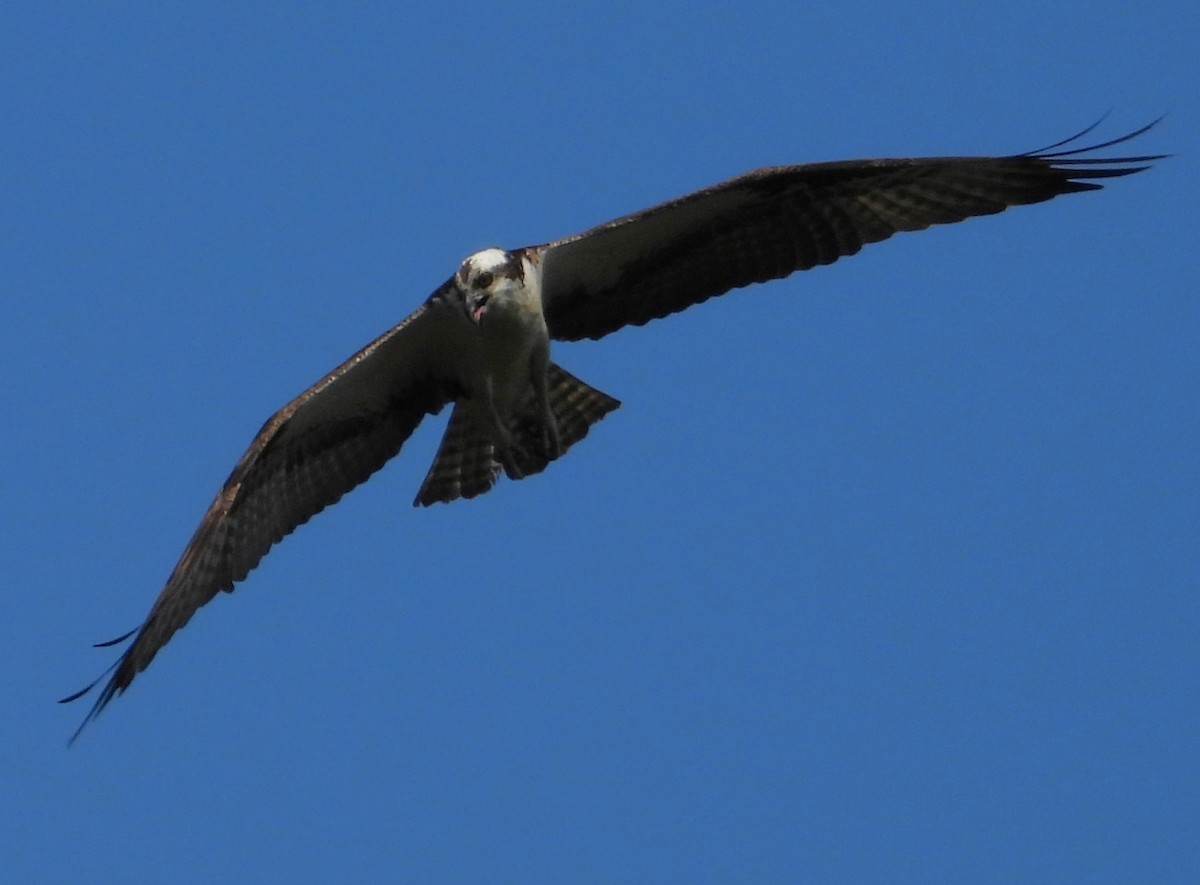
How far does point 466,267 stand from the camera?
13.3 m

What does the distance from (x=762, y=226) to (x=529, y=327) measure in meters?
1.57

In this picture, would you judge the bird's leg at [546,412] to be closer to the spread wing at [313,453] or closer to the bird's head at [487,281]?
the spread wing at [313,453]

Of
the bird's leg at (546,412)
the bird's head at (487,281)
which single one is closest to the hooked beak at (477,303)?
the bird's head at (487,281)

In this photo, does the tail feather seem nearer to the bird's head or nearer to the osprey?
the osprey

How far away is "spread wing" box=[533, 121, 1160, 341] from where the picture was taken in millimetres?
13461

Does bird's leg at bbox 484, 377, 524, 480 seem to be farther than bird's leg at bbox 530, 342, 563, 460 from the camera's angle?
Yes

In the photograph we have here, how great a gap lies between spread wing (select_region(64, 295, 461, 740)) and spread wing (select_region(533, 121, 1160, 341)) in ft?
2.81

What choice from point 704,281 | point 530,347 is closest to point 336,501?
point 530,347

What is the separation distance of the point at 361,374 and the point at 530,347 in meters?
1.11

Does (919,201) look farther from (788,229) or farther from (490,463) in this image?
(490,463)

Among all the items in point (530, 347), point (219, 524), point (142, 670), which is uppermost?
point (530, 347)

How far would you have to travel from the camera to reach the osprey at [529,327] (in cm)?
1336

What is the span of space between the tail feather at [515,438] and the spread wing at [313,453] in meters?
0.26

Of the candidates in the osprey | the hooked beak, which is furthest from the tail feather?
the hooked beak
